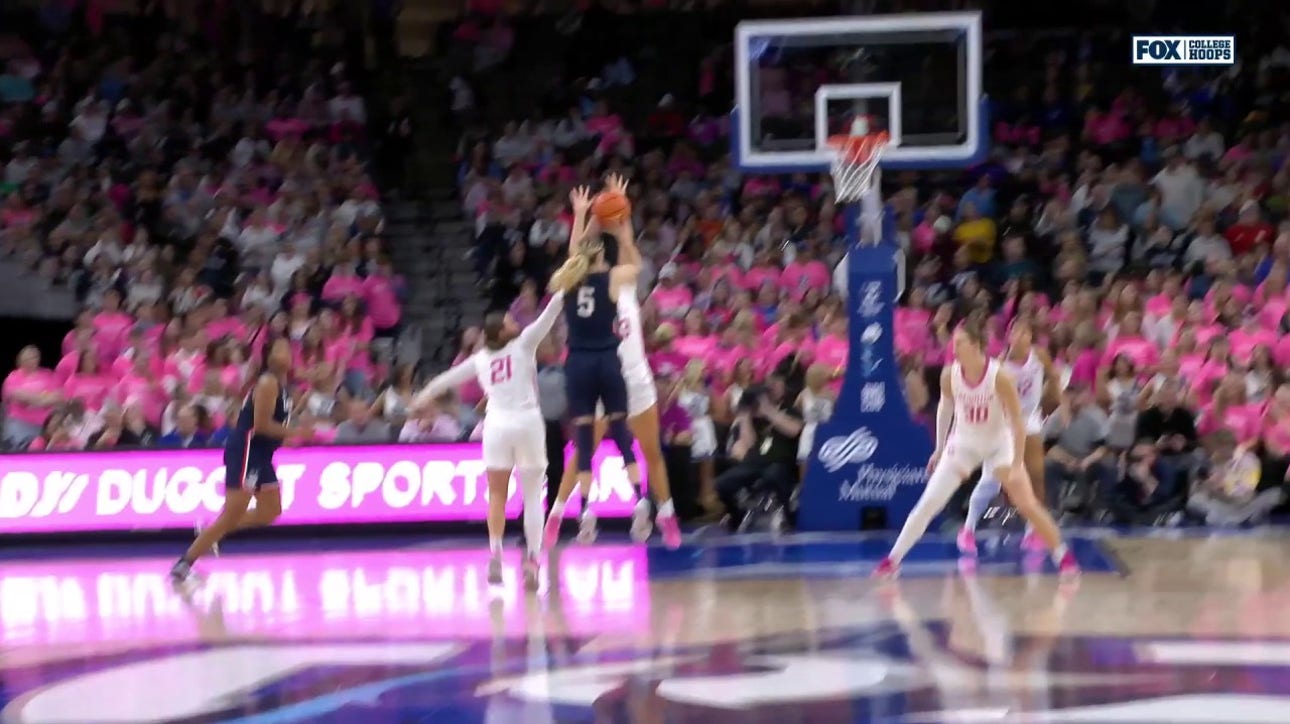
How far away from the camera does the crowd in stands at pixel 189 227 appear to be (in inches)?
538

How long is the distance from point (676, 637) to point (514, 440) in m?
1.83

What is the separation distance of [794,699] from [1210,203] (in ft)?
34.9

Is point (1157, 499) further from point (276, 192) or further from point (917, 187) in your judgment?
point (276, 192)

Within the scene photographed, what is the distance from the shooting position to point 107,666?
26.4ft

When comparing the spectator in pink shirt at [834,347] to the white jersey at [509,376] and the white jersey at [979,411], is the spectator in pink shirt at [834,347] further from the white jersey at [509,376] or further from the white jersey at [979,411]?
the white jersey at [509,376]

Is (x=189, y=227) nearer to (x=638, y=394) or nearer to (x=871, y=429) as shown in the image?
(x=871, y=429)

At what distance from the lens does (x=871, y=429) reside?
11.7 meters

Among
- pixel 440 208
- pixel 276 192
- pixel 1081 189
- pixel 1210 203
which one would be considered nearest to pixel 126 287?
pixel 276 192

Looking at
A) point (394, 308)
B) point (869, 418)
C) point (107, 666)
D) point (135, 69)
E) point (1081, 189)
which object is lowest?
point (107, 666)

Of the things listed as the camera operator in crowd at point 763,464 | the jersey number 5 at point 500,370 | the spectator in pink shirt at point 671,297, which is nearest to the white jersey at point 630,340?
the jersey number 5 at point 500,370

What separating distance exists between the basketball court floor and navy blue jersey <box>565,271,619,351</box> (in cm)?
151

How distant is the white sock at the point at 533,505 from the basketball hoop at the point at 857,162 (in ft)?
10.7

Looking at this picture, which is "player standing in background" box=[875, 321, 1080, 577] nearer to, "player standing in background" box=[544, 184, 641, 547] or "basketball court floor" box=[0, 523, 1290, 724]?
"basketball court floor" box=[0, 523, 1290, 724]

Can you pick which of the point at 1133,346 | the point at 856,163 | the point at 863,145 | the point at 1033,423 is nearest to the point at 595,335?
the point at 856,163
